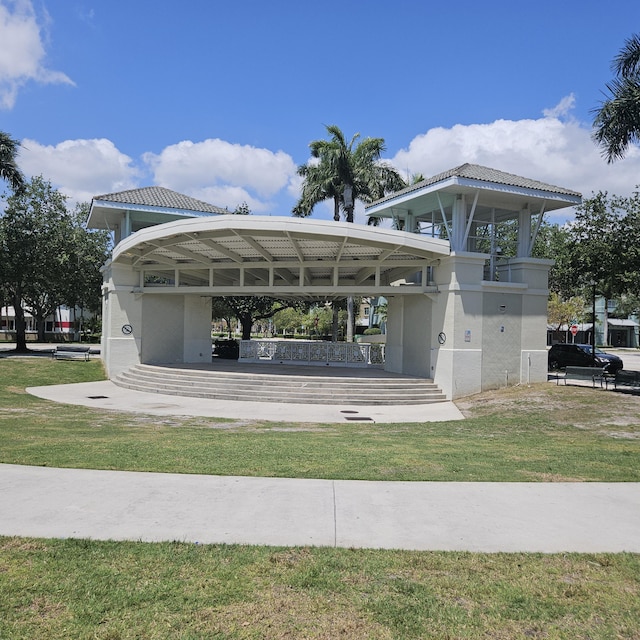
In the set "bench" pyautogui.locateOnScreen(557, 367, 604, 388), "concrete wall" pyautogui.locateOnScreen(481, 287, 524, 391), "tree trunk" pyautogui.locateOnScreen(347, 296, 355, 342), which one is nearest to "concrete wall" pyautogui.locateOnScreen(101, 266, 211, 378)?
"tree trunk" pyautogui.locateOnScreen(347, 296, 355, 342)

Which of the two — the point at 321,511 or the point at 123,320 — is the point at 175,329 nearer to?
the point at 123,320

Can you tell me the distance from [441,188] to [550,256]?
2121 cm

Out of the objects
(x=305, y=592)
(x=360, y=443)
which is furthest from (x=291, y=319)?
(x=305, y=592)

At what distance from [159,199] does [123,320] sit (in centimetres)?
583

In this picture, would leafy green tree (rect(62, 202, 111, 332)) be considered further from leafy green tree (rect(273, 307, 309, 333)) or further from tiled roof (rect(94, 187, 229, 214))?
leafy green tree (rect(273, 307, 309, 333))

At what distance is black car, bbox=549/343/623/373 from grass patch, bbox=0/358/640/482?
44.1ft

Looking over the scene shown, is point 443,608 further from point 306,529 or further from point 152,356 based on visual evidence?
point 152,356

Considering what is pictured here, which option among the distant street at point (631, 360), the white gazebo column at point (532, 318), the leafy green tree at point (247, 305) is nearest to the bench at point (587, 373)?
the white gazebo column at point (532, 318)

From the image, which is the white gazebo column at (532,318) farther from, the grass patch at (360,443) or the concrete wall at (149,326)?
the concrete wall at (149,326)

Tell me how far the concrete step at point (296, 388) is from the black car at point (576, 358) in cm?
1463

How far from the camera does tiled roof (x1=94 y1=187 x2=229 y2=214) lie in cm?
2336

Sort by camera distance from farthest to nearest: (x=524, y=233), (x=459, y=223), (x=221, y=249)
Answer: (x=524, y=233) → (x=459, y=223) → (x=221, y=249)

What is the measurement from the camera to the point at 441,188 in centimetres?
1859

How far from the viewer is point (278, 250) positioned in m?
19.5
